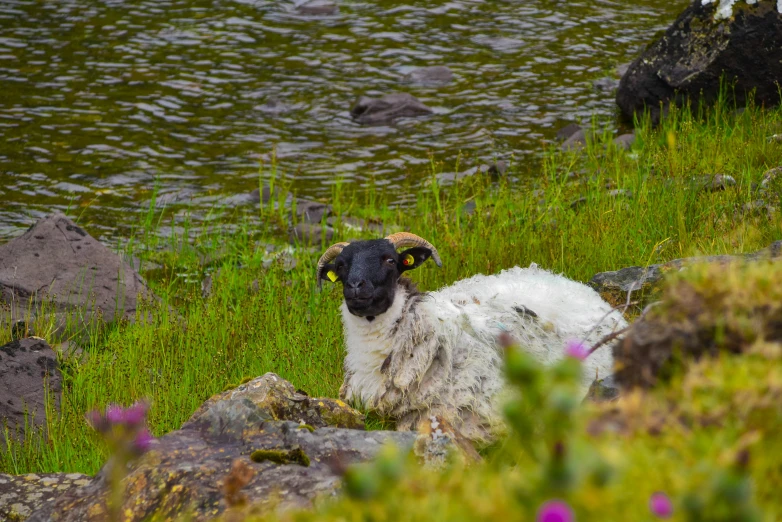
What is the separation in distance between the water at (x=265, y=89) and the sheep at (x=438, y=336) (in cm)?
670

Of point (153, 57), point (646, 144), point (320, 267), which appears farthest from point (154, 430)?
point (153, 57)

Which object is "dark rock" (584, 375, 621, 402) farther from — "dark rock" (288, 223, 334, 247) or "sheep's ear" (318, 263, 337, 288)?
"dark rock" (288, 223, 334, 247)

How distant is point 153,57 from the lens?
1912 cm

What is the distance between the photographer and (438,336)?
6.16 m

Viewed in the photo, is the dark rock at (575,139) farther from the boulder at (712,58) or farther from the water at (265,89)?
the boulder at (712,58)

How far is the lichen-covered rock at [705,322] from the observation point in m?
2.58

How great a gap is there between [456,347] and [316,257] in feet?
14.6

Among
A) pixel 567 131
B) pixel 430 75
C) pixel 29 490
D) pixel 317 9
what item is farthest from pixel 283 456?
pixel 317 9

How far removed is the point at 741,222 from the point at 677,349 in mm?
5336

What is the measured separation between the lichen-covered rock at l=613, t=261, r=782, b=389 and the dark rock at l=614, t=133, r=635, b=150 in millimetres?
10244

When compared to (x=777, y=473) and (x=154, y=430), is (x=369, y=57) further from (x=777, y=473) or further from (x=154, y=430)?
(x=777, y=473)

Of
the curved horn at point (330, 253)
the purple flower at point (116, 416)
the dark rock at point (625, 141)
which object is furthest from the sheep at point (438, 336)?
the dark rock at point (625, 141)

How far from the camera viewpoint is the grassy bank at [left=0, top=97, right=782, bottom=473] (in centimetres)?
690

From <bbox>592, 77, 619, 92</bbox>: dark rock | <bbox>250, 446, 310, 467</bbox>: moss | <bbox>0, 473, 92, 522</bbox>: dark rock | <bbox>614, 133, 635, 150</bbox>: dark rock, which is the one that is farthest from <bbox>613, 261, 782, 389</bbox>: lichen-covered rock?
<bbox>592, 77, 619, 92</bbox>: dark rock
